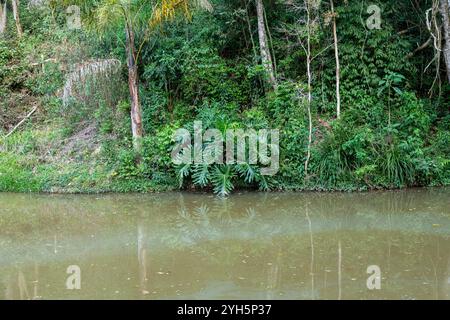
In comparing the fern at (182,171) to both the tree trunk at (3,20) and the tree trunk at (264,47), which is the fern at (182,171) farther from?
the tree trunk at (3,20)

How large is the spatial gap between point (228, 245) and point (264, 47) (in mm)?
7530

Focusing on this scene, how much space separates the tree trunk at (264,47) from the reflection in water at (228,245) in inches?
155

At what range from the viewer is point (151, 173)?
506 inches

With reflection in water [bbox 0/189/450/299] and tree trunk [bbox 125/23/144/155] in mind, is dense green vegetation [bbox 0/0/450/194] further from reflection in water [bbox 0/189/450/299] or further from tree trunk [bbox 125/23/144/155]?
reflection in water [bbox 0/189/450/299]

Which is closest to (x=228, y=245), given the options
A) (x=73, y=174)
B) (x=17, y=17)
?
(x=73, y=174)

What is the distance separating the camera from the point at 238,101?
48.4 ft

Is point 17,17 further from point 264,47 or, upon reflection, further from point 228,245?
point 228,245

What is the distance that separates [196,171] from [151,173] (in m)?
1.25

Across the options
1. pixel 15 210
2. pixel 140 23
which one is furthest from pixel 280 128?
pixel 15 210

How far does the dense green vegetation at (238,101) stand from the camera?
40.6ft

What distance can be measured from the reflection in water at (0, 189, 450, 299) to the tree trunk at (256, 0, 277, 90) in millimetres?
3942

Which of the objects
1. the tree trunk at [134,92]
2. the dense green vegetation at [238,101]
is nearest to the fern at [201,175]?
the dense green vegetation at [238,101]

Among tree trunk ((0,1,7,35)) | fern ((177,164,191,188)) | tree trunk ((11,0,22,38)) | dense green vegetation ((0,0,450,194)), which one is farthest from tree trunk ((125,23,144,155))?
tree trunk ((0,1,7,35))

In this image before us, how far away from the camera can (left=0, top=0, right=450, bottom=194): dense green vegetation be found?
40.6ft
